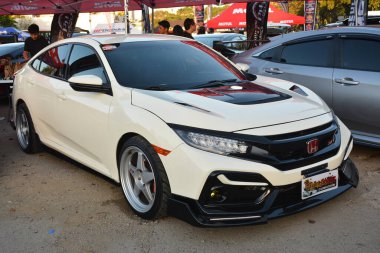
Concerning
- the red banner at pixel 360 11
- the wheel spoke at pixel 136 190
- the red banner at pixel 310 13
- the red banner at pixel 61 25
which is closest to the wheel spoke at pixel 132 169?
the wheel spoke at pixel 136 190

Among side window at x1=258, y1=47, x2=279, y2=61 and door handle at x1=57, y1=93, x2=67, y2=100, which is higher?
side window at x1=258, y1=47, x2=279, y2=61

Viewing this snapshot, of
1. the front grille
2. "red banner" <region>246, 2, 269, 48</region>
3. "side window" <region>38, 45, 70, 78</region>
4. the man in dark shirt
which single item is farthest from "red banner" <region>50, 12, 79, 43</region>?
the front grille

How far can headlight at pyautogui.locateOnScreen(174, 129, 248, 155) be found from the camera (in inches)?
123

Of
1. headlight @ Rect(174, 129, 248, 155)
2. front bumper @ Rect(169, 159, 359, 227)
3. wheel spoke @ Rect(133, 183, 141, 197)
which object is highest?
headlight @ Rect(174, 129, 248, 155)

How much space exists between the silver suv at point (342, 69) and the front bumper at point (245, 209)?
2011 millimetres

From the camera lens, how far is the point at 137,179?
3.76 metres

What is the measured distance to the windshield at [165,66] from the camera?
4031 millimetres

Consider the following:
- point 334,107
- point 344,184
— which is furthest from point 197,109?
point 334,107

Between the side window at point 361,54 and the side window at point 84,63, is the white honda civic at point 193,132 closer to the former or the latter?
the side window at point 84,63

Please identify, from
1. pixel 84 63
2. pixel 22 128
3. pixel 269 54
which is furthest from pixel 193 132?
pixel 22 128

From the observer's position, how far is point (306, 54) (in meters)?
5.65

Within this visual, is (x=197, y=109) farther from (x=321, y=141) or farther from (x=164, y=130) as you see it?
(x=321, y=141)

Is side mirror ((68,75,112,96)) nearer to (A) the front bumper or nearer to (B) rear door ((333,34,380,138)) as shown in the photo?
(A) the front bumper

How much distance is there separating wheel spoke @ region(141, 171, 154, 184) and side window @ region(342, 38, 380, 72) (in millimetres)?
2806
